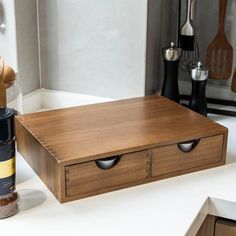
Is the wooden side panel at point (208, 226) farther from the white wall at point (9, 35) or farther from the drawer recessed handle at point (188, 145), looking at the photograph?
the white wall at point (9, 35)

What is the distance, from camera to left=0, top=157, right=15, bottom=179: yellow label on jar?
102cm

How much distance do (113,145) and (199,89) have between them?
478 millimetres

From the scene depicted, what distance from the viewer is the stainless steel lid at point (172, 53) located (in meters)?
1.54

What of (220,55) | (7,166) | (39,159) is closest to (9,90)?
(39,159)

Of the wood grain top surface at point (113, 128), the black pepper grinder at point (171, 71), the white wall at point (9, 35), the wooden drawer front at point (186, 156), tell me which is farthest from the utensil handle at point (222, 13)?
the white wall at point (9, 35)

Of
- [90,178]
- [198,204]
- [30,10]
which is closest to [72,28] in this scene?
[30,10]

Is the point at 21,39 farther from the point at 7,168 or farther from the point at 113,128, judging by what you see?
the point at 7,168

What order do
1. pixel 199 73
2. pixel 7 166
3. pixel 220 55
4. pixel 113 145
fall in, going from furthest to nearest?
pixel 220 55 → pixel 199 73 → pixel 113 145 → pixel 7 166

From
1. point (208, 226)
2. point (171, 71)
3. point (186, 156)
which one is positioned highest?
point (171, 71)

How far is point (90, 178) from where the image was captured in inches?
43.7

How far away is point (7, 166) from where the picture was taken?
3.38 ft

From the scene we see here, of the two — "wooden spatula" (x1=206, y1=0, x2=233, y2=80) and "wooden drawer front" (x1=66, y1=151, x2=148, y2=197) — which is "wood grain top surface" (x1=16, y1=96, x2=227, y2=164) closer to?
"wooden drawer front" (x1=66, y1=151, x2=148, y2=197)

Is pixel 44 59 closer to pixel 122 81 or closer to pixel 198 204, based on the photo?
pixel 122 81

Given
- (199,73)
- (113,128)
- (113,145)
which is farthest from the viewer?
(199,73)
